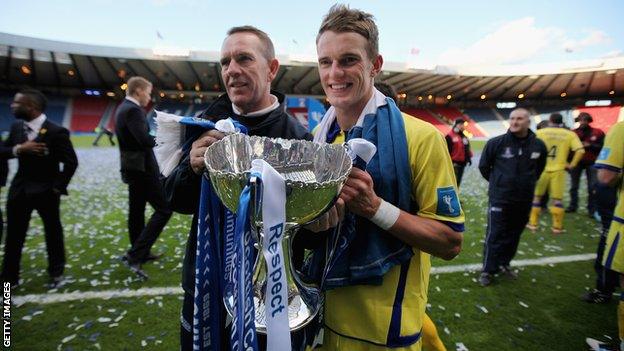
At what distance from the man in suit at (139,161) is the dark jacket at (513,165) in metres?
3.89

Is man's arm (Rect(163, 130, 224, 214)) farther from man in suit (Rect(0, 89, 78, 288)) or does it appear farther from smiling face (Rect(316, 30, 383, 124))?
man in suit (Rect(0, 89, 78, 288))

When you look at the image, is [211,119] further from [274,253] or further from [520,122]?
[520,122]

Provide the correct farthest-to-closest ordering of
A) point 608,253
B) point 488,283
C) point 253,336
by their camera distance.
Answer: point 488,283 → point 608,253 → point 253,336

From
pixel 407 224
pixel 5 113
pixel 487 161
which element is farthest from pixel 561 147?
pixel 5 113

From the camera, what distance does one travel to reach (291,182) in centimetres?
72

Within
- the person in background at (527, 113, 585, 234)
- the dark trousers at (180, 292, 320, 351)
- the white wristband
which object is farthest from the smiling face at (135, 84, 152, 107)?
the person in background at (527, 113, 585, 234)

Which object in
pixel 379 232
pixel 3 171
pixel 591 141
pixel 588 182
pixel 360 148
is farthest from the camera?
pixel 588 182

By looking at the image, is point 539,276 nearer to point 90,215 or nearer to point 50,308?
point 50,308

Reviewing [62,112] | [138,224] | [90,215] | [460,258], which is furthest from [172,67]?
[460,258]

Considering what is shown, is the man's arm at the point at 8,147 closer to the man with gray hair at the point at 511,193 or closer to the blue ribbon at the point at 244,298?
the blue ribbon at the point at 244,298

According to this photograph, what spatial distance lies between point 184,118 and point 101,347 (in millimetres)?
2552

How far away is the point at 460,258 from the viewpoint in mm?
4559

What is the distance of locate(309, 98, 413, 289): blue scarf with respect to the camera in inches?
43.4

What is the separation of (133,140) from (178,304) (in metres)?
1.90
